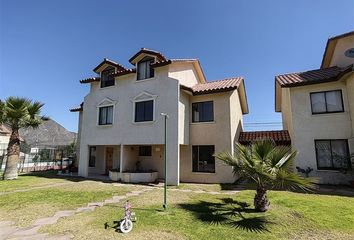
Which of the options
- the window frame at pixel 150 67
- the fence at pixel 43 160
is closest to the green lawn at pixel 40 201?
the window frame at pixel 150 67

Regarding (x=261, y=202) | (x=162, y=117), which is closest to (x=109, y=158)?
(x=162, y=117)

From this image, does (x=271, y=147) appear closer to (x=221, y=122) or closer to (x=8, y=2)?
(x=221, y=122)

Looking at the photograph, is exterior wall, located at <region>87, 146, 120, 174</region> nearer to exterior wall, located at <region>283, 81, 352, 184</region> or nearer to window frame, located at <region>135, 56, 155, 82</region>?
window frame, located at <region>135, 56, 155, 82</region>

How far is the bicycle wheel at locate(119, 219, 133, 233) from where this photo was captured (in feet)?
21.6

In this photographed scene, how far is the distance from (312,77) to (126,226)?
54.7 feet

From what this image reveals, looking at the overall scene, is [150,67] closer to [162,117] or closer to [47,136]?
[162,117]

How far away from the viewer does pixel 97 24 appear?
1619 centimetres

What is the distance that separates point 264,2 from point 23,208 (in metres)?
18.2

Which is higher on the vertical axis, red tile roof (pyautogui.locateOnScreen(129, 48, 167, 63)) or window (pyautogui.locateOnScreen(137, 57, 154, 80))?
red tile roof (pyautogui.locateOnScreen(129, 48, 167, 63))

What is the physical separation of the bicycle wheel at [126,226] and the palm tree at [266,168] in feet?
15.0

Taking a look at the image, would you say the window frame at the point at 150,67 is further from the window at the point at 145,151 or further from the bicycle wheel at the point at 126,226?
the bicycle wheel at the point at 126,226

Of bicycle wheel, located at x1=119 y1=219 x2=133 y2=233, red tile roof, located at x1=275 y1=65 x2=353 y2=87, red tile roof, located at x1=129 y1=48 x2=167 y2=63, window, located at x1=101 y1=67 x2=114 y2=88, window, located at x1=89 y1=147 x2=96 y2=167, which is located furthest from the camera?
window, located at x1=89 y1=147 x2=96 y2=167

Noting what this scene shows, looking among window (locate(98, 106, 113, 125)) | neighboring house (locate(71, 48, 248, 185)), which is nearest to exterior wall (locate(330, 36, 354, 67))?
neighboring house (locate(71, 48, 248, 185))

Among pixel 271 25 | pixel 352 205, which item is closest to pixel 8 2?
pixel 271 25
